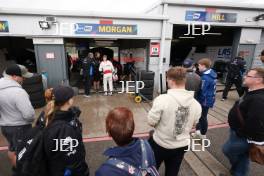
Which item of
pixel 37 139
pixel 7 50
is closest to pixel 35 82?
pixel 37 139

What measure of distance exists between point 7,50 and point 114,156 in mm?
12963

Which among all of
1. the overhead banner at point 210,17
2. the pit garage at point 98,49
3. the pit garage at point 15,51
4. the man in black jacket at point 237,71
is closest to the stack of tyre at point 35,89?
the pit garage at point 98,49

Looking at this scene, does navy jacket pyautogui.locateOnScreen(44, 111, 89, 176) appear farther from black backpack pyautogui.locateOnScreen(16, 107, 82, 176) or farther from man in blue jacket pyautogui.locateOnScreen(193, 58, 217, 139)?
man in blue jacket pyautogui.locateOnScreen(193, 58, 217, 139)

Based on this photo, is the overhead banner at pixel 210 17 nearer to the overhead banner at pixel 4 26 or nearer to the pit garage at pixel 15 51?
the overhead banner at pixel 4 26

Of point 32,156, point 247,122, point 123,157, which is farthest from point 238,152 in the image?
point 32,156

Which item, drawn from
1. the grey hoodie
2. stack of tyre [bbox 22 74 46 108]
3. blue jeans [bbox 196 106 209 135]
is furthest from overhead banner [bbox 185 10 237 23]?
the grey hoodie

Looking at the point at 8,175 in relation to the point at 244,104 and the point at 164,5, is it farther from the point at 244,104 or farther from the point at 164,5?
the point at 164,5

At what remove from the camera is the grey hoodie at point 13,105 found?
243 centimetres

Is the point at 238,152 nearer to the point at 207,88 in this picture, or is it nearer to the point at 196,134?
the point at 207,88

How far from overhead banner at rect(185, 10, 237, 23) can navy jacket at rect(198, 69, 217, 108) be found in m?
5.41

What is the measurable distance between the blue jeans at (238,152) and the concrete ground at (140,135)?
0.49m

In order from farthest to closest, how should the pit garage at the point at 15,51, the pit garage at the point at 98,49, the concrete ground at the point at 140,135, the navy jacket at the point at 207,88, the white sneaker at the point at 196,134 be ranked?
the pit garage at the point at 98,49
the pit garage at the point at 15,51
the white sneaker at the point at 196,134
the navy jacket at the point at 207,88
the concrete ground at the point at 140,135

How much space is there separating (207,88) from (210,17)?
6.05m

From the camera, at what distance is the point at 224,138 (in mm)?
4324
